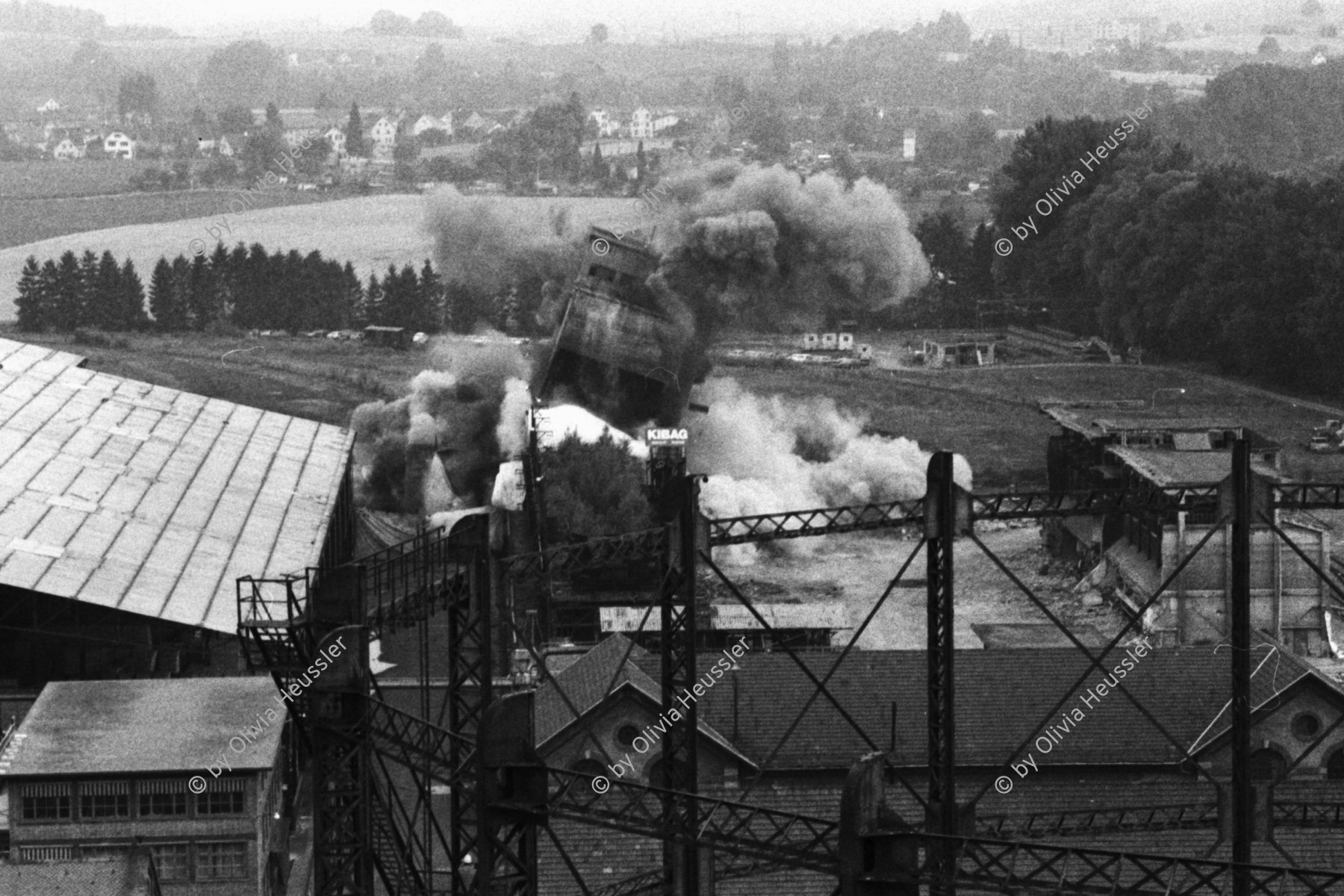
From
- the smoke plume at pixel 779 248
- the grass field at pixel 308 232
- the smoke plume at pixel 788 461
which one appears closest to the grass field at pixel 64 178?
the grass field at pixel 308 232

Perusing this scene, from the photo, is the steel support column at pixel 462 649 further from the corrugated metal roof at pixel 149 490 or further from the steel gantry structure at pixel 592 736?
the corrugated metal roof at pixel 149 490

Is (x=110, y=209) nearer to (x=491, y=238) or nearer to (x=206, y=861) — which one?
(x=491, y=238)

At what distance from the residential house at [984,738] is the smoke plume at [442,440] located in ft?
116

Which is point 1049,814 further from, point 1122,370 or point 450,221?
point 1122,370

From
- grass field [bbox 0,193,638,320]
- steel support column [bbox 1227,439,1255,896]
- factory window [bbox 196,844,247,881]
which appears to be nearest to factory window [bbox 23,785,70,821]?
factory window [bbox 196,844,247,881]

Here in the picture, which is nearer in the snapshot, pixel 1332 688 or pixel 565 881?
pixel 565 881

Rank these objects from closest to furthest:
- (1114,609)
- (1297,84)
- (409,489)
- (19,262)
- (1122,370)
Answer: (1114,609) → (409,489) → (1122,370) → (19,262) → (1297,84)

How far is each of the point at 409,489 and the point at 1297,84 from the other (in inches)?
4743

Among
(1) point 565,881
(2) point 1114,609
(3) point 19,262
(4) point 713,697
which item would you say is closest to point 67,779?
(1) point 565,881

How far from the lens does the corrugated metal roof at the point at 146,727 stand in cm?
3631

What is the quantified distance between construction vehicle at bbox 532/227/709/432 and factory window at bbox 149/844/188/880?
142 ft

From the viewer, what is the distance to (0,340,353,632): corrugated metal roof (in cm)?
4619

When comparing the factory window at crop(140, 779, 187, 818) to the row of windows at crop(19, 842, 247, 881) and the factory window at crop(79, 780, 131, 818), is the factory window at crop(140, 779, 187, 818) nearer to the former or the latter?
the factory window at crop(79, 780, 131, 818)

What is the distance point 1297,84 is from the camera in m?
185
